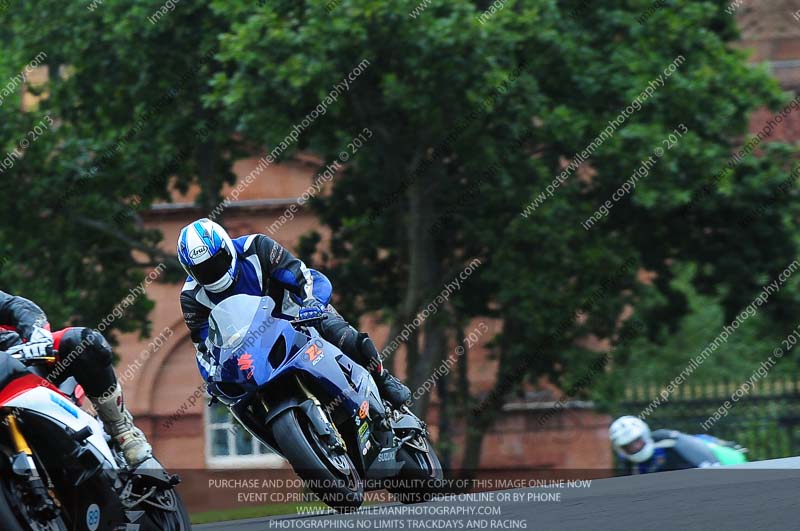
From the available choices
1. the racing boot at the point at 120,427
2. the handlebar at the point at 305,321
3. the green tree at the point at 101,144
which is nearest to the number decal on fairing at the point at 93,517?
the racing boot at the point at 120,427

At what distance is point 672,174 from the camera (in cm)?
1631

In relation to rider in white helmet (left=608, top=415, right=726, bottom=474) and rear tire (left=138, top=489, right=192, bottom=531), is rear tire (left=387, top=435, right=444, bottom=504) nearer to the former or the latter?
rear tire (left=138, top=489, right=192, bottom=531)

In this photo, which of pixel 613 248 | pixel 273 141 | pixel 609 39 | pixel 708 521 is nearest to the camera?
pixel 708 521

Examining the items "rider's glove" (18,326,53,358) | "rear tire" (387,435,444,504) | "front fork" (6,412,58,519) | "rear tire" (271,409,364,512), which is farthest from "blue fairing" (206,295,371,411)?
"front fork" (6,412,58,519)

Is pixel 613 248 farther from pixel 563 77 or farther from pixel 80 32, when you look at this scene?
pixel 80 32

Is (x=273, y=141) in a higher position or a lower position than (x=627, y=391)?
higher

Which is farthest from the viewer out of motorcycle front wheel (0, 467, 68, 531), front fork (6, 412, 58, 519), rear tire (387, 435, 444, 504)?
rear tire (387, 435, 444, 504)

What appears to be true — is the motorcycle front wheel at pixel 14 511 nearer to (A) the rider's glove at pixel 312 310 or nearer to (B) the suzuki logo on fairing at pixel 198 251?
(B) the suzuki logo on fairing at pixel 198 251

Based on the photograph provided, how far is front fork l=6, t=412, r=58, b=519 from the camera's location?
584cm

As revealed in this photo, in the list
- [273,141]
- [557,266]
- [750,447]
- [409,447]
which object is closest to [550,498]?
[409,447]

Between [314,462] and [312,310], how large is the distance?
97 cm

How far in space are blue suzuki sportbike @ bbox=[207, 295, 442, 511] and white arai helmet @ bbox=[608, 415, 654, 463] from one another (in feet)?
14.8

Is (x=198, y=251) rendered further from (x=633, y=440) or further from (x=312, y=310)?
(x=633, y=440)

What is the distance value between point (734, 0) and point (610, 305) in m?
4.30
